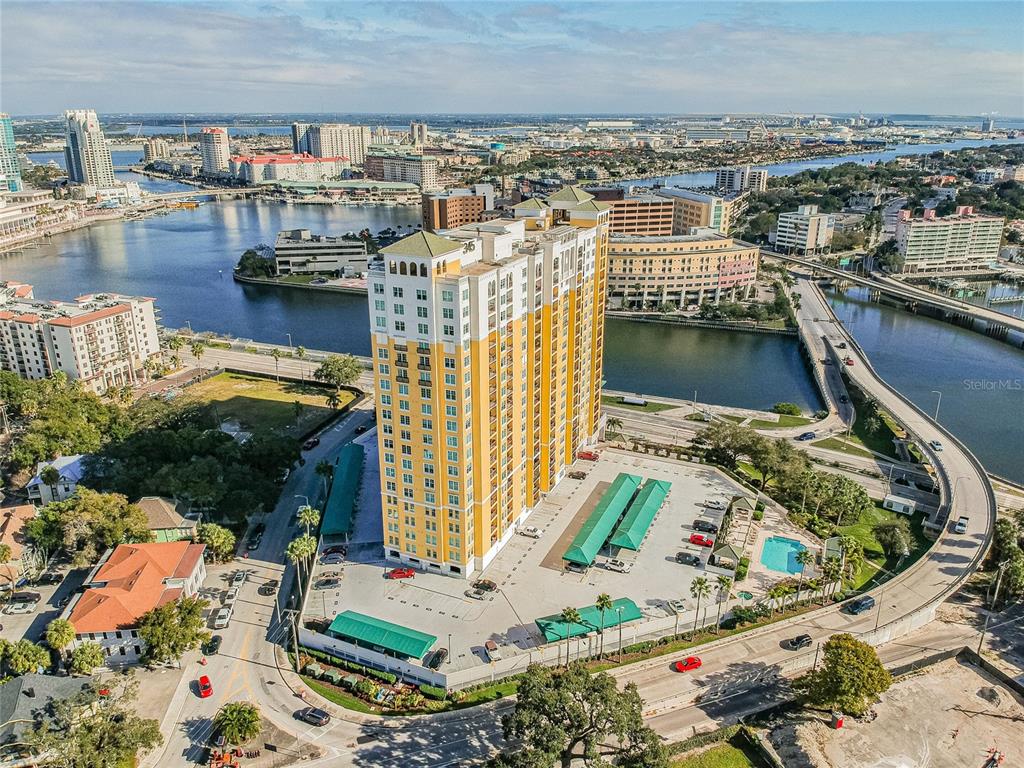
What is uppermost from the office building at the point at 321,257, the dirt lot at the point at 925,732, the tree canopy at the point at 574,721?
the office building at the point at 321,257

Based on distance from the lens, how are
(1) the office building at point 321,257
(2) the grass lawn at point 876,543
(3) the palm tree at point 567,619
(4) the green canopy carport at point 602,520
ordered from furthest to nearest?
(1) the office building at point 321,257
(2) the grass lawn at point 876,543
(4) the green canopy carport at point 602,520
(3) the palm tree at point 567,619

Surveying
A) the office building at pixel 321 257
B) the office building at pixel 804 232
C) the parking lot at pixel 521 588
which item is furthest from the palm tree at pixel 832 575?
the office building at pixel 804 232

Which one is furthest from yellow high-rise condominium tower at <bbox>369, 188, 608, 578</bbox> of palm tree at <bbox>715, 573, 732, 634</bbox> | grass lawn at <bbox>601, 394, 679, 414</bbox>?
grass lawn at <bbox>601, 394, 679, 414</bbox>

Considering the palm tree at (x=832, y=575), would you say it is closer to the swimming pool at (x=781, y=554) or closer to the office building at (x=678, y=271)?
Answer: the swimming pool at (x=781, y=554)

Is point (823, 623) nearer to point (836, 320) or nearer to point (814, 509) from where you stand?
point (814, 509)

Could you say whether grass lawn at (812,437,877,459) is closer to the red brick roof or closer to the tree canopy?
the tree canopy

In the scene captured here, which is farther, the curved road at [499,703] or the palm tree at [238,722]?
the curved road at [499,703]

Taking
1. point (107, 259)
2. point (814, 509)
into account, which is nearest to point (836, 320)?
point (814, 509)
